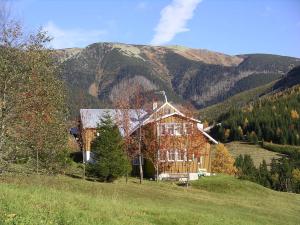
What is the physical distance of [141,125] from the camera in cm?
5428

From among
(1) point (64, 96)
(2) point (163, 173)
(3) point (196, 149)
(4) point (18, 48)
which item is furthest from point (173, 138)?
(4) point (18, 48)

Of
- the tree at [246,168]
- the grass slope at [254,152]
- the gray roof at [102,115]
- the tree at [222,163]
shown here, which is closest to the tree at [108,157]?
the gray roof at [102,115]

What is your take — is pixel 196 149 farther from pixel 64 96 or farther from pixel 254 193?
pixel 64 96

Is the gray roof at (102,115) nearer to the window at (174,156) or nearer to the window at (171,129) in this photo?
the window at (171,129)

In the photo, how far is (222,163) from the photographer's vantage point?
4599 inches

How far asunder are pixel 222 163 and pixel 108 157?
258ft

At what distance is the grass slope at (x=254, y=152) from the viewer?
171 meters

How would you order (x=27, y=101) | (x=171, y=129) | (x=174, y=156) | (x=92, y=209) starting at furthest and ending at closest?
(x=174, y=156), (x=171, y=129), (x=27, y=101), (x=92, y=209)

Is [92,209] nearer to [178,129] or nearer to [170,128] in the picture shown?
[178,129]

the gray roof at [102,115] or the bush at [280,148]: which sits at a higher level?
the gray roof at [102,115]

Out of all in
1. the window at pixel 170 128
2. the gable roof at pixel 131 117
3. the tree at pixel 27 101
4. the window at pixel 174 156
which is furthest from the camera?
the window at pixel 174 156

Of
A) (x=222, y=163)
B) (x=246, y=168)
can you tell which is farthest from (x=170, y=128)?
(x=246, y=168)

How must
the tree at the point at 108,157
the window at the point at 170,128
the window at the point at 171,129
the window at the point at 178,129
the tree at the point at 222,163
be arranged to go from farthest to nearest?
the tree at the point at 222,163, the window at the point at 170,128, the window at the point at 171,129, the window at the point at 178,129, the tree at the point at 108,157

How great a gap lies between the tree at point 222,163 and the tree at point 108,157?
72.3 m
